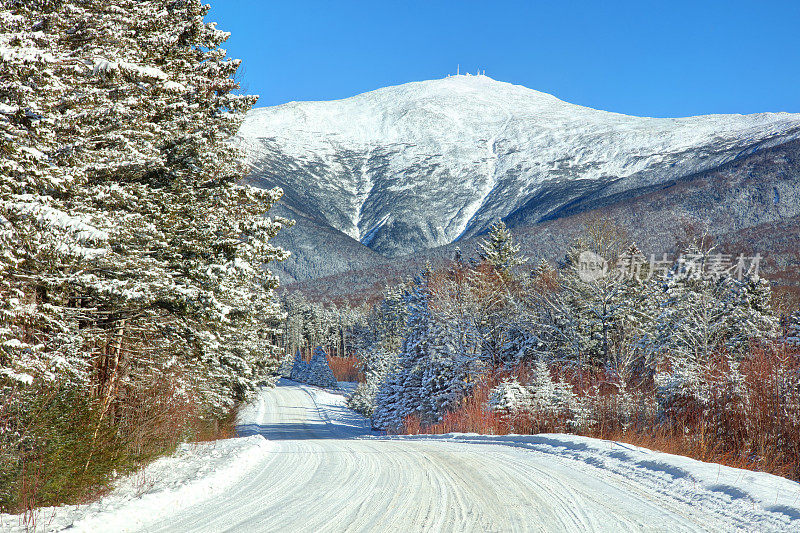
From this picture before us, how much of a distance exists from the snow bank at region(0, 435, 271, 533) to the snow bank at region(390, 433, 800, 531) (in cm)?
573

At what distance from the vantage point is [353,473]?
8.60 m

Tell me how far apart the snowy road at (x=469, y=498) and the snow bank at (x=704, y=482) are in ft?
0.08

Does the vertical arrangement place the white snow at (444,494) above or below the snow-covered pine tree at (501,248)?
below

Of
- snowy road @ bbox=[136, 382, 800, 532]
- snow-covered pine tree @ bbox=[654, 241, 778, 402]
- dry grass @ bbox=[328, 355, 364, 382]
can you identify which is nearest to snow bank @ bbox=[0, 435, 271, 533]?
snowy road @ bbox=[136, 382, 800, 532]

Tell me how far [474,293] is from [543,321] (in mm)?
4515

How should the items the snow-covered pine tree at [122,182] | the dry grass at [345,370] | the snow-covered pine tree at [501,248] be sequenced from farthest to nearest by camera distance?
1. the dry grass at [345,370]
2. the snow-covered pine tree at [501,248]
3. the snow-covered pine tree at [122,182]

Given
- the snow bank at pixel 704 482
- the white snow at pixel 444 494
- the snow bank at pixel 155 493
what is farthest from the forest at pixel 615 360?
the snow bank at pixel 155 493

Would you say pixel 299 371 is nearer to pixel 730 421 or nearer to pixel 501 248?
pixel 501 248

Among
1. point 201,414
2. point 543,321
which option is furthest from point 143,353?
point 543,321

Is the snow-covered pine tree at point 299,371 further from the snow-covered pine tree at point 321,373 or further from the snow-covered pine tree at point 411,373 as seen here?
the snow-covered pine tree at point 411,373

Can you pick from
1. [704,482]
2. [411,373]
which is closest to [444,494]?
[704,482]

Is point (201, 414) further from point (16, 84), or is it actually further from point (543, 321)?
point (543, 321)

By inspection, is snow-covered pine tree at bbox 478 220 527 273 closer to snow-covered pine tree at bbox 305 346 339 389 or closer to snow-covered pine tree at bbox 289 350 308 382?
snow-covered pine tree at bbox 305 346 339 389

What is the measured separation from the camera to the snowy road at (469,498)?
5.50m
